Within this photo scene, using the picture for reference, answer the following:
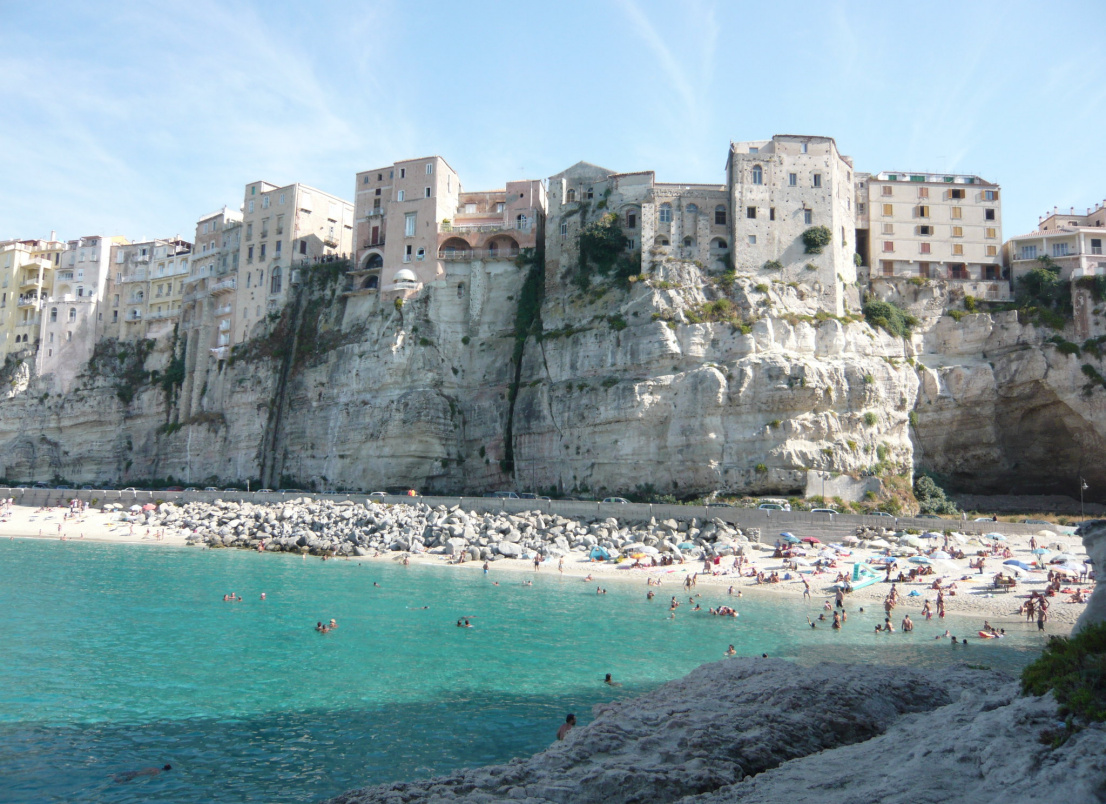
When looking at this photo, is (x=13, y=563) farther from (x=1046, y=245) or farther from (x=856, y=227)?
(x=1046, y=245)

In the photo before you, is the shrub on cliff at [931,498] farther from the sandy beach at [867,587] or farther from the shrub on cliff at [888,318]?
the shrub on cliff at [888,318]

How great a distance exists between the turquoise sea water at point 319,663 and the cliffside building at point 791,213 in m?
22.8

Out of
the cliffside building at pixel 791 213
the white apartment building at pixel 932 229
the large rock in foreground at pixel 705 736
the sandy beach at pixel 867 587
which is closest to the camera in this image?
the large rock in foreground at pixel 705 736

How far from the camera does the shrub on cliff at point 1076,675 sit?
995 centimetres

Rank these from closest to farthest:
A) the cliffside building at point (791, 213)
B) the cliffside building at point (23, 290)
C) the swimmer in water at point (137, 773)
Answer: the swimmer in water at point (137, 773) → the cliffside building at point (791, 213) → the cliffside building at point (23, 290)

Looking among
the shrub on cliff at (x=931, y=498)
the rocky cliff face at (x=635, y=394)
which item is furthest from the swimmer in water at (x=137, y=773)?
Result: the shrub on cliff at (x=931, y=498)

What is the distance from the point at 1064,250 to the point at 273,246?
54.9m

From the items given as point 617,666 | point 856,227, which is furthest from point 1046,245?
point 617,666

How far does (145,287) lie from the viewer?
76.2 meters

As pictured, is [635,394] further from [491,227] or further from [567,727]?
[567,727]

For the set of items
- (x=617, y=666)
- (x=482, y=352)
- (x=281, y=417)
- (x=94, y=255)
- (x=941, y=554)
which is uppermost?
(x=94, y=255)

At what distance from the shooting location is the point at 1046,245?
51.7 m

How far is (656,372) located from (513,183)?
795 inches

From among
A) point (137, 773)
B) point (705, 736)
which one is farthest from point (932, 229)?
point (137, 773)
